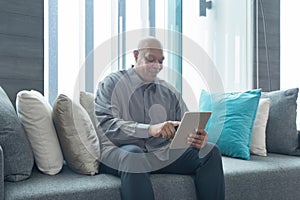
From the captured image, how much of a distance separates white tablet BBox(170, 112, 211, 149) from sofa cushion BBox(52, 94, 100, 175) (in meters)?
0.41

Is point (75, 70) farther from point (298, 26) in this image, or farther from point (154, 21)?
point (298, 26)

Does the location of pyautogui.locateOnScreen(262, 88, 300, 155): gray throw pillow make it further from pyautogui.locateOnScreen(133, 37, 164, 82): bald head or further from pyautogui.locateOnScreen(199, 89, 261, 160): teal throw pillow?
pyautogui.locateOnScreen(133, 37, 164, 82): bald head

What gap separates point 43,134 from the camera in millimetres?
1812

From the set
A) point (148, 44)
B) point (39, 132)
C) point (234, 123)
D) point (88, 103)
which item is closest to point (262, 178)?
point (234, 123)

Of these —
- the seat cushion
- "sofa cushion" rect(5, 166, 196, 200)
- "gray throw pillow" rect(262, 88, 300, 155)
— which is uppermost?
"gray throw pillow" rect(262, 88, 300, 155)

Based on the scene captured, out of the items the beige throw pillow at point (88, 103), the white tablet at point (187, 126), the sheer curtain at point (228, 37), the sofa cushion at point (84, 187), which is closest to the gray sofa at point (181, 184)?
the sofa cushion at point (84, 187)

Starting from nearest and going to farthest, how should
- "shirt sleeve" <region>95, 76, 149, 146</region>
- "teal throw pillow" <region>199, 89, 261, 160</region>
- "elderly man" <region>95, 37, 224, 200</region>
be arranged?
"elderly man" <region>95, 37, 224, 200</region> < "shirt sleeve" <region>95, 76, 149, 146</region> < "teal throw pillow" <region>199, 89, 261, 160</region>

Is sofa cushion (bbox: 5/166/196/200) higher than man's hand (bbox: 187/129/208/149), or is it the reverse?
man's hand (bbox: 187/129/208/149)

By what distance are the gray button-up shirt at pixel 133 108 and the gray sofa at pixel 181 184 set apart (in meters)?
0.20

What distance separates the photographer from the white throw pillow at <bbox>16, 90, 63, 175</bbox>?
1.80 meters

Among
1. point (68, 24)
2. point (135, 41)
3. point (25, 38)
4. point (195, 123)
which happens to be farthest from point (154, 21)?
point (195, 123)

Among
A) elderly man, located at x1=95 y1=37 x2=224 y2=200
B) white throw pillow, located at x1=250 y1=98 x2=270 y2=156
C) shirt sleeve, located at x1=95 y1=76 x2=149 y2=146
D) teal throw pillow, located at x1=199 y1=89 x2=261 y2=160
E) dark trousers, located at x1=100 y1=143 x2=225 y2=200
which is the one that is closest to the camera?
dark trousers, located at x1=100 y1=143 x2=225 y2=200

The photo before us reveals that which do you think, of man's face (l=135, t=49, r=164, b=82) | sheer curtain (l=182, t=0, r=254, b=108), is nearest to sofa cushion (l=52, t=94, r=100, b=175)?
man's face (l=135, t=49, r=164, b=82)

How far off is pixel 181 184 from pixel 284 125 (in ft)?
3.43
